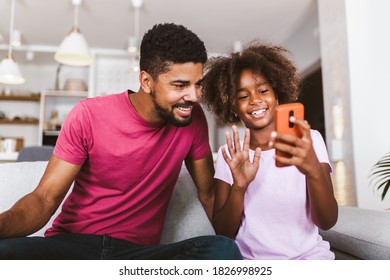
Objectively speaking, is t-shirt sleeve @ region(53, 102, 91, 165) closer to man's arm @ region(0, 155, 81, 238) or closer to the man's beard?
man's arm @ region(0, 155, 81, 238)

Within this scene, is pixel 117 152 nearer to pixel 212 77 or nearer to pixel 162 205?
pixel 162 205

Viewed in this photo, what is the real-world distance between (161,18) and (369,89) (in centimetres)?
283

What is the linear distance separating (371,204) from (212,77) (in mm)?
2128

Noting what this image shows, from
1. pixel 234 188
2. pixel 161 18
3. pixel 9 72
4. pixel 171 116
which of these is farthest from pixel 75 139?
pixel 161 18

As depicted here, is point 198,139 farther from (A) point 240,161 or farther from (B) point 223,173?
(A) point 240,161

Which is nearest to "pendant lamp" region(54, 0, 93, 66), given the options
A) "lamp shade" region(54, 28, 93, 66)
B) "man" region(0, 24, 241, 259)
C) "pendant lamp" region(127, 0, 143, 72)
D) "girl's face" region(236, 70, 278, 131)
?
"lamp shade" region(54, 28, 93, 66)

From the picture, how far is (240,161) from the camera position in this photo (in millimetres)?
1022

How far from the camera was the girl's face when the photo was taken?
118 cm

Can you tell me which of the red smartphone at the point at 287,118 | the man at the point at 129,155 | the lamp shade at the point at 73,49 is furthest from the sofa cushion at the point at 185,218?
the lamp shade at the point at 73,49

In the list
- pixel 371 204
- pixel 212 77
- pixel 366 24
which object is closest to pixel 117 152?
pixel 212 77

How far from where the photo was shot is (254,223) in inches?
46.2

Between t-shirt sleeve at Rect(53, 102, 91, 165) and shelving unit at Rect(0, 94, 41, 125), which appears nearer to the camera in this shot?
t-shirt sleeve at Rect(53, 102, 91, 165)

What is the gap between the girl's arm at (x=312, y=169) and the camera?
85cm

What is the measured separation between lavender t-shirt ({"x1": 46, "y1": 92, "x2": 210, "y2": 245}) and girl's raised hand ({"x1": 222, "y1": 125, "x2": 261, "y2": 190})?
0.95 ft
